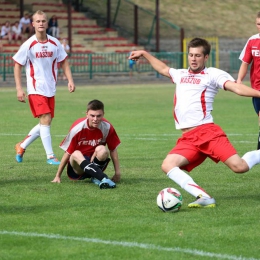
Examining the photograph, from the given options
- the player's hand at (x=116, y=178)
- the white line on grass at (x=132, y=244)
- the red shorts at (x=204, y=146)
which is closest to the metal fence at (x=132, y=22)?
the player's hand at (x=116, y=178)

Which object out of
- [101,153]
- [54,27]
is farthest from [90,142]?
[54,27]

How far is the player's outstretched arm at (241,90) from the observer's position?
819cm

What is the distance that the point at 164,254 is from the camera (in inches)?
244

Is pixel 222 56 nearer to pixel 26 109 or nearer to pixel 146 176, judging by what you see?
pixel 26 109

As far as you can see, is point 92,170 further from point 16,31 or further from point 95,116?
point 16,31

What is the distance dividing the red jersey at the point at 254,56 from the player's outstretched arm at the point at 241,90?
8.01 ft

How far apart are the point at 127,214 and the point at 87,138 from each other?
7.11ft

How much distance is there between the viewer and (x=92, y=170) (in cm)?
943

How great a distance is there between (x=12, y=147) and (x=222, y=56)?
31201 mm

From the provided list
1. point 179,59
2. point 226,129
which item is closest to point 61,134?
point 226,129

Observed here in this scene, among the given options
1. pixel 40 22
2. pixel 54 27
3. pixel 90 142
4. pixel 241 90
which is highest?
pixel 40 22

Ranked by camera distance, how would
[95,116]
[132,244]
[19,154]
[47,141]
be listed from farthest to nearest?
[19,154], [47,141], [95,116], [132,244]

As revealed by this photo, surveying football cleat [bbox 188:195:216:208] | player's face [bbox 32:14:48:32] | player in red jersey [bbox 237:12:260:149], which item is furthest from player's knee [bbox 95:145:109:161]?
player's face [bbox 32:14:48:32]

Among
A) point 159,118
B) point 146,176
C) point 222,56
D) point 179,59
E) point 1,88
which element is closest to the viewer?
point 146,176
